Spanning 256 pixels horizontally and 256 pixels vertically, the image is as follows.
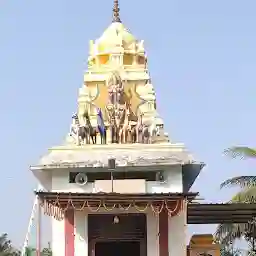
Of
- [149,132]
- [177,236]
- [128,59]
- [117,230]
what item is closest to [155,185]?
[177,236]

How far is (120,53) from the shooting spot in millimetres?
24844

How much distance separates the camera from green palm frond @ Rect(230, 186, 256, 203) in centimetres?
2230

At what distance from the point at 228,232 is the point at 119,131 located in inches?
266

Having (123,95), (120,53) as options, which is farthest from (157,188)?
(120,53)

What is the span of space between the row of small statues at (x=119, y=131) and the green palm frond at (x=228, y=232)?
522 cm

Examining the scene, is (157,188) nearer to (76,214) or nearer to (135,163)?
(135,163)

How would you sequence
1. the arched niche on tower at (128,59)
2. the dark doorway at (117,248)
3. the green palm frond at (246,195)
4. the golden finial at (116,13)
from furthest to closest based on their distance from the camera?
the golden finial at (116,13) → the arched niche on tower at (128,59) → the green palm frond at (246,195) → the dark doorway at (117,248)

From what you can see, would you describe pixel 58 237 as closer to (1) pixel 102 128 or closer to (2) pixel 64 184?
(2) pixel 64 184

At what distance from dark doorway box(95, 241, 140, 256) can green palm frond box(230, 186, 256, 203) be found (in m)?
4.30

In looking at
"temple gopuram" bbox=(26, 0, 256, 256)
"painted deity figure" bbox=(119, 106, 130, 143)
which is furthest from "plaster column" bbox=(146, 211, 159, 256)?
"painted deity figure" bbox=(119, 106, 130, 143)

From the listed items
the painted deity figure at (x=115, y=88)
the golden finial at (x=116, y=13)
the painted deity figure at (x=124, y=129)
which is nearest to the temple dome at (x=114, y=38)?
the golden finial at (x=116, y=13)

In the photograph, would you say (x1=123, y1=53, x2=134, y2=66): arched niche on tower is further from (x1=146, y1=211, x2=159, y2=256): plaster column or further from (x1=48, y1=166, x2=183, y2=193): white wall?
(x1=146, y1=211, x2=159, y2=256): plaster column

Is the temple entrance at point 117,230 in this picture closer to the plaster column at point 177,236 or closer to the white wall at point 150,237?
the white wall at point 150,237

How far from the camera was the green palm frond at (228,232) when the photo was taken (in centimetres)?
2467
